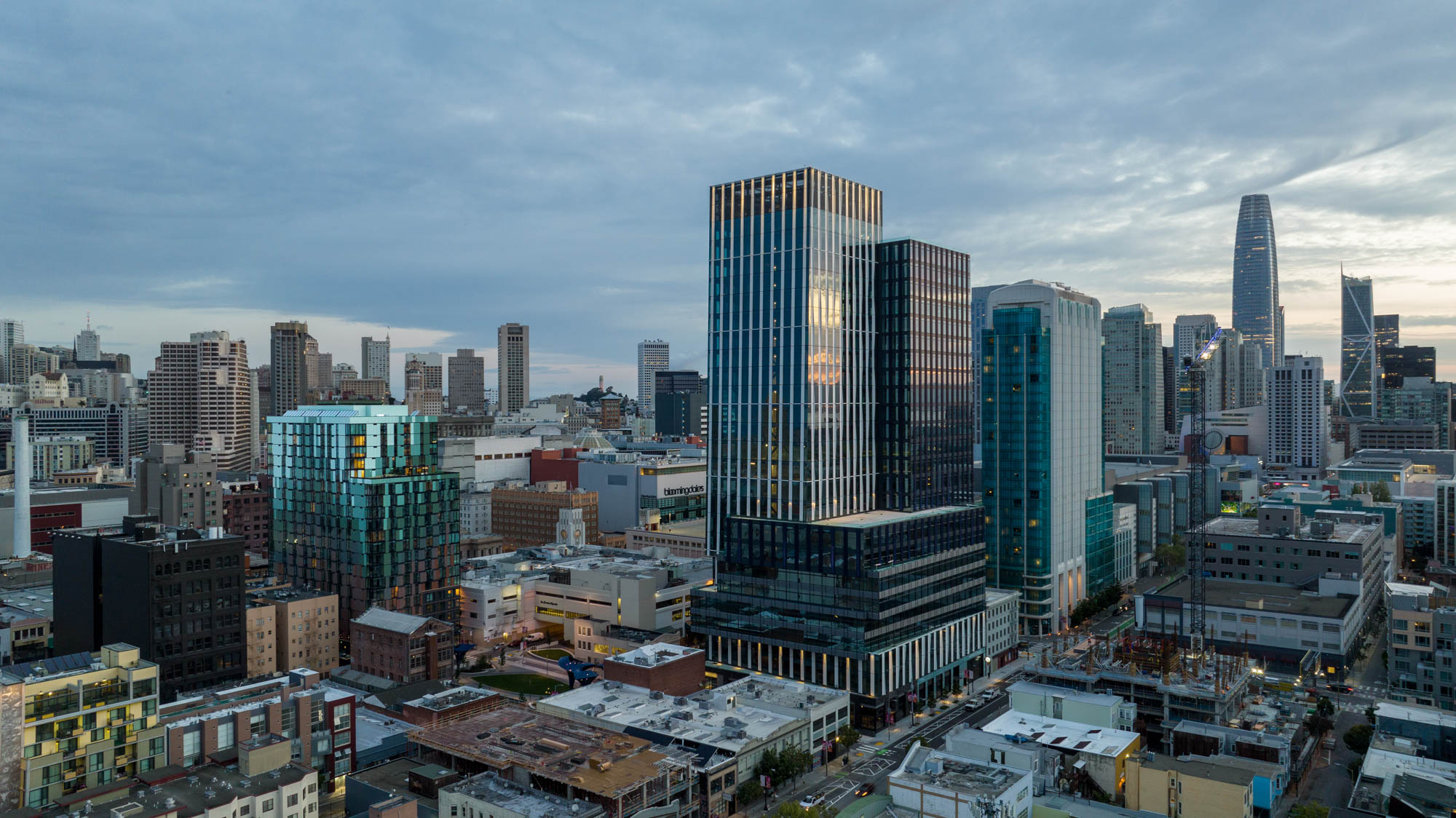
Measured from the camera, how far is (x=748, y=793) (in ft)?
312

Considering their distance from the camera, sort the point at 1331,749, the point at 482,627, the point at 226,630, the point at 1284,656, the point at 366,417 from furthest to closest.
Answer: the point at 482,627
the point at 366,417
the point at 1284,656
the point at 226,630
the point at 1331,749

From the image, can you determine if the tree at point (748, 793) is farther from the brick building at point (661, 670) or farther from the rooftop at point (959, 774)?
the brick building at point (661, 670)

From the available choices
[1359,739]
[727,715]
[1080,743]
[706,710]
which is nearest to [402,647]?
[706,710]

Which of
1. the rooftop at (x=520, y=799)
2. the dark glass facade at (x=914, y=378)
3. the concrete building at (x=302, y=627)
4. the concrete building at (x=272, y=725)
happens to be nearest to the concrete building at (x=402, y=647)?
the concrete building at (x=302, y=627)

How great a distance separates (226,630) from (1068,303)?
152883 millimetres

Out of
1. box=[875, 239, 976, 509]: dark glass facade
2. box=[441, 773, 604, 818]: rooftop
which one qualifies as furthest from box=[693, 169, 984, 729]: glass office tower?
box=[441, 773, 604, 818]: rooftop

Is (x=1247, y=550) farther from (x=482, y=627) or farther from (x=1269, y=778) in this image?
(x=482, y=627)

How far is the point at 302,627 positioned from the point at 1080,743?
10934 cm

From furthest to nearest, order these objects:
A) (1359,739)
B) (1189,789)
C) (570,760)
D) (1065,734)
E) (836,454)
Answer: (836,454) → (1359,739) → (1065,734) → (570,760) → (1189,789)

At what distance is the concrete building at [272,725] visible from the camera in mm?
92688

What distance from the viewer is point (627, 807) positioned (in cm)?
8531

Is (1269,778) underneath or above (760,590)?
underneath

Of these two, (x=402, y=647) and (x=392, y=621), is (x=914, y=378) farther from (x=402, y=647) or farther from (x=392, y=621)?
(x=392, y=621)

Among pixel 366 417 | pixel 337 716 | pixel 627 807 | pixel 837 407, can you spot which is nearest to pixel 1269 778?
pixel 627 807
